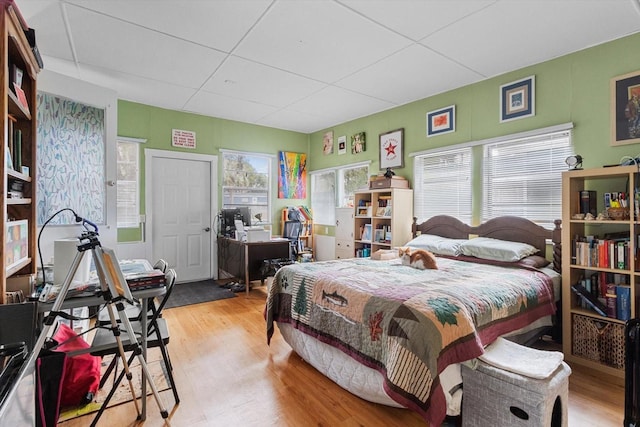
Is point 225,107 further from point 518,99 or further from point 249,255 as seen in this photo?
point 518,99

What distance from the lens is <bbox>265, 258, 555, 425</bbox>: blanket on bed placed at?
1.59 meters

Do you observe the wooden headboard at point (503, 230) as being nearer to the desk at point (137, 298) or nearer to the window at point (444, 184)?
the window at point (444, 184)

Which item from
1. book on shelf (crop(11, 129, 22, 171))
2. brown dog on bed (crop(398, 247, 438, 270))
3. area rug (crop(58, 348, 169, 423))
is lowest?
area rug (crop(58, 348, 169, 423))

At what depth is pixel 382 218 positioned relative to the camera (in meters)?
4.26

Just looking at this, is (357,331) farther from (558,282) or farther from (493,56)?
(493,56)

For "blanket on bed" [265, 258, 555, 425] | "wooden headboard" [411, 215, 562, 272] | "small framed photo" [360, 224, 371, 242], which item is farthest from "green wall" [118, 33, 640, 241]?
"blanket on bed" [265, 258, 555, 425]

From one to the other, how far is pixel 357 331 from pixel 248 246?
9.04 feet

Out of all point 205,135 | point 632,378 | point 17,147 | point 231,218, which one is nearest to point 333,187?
point 231,218

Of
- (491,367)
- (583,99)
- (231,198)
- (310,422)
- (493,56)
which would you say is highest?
(493,56)

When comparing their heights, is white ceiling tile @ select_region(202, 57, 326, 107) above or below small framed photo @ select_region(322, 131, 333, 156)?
above

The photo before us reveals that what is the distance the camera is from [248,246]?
4.39 metres

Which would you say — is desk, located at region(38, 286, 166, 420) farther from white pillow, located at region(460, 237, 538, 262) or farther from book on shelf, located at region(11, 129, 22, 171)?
white pillow, located at region(460, 237, 538, 262)

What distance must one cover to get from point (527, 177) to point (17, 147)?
4130mm

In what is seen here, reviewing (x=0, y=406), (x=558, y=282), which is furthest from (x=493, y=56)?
(x=0, y=406)
